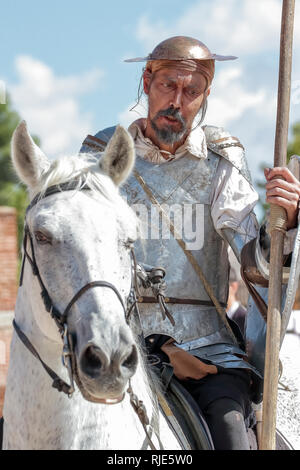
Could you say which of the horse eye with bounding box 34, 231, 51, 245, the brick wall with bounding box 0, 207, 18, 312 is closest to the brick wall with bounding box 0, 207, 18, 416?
the brick wall with bounding box 0, 207, 18, 312

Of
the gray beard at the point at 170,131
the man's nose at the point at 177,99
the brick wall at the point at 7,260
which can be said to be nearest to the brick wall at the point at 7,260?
the brick wall at the point at 7,260

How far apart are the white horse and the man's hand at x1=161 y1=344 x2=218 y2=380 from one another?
17.3 inches

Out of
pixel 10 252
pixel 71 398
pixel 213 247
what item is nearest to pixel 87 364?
pixel 71 398

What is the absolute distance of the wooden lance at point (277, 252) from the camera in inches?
122

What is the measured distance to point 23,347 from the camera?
2.87 m

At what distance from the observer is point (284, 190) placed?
3230 millimetres

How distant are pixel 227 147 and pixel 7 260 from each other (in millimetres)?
10201

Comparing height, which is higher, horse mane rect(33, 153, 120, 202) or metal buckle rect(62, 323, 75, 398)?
horse mane rect(33, 153, 120, 202)

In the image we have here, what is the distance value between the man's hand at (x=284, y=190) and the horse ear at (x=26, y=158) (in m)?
1.06

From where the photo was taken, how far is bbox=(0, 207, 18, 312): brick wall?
13594 mm

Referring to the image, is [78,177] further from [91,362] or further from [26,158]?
[91,362]

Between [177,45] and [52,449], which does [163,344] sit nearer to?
[52,449]

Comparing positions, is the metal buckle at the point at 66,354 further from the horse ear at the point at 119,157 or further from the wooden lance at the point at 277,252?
the wooden lance at the point at 277,252

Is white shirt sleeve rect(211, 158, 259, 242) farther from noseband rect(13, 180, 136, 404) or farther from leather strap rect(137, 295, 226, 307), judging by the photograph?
noseband rect(13, 180, 136, 404)
